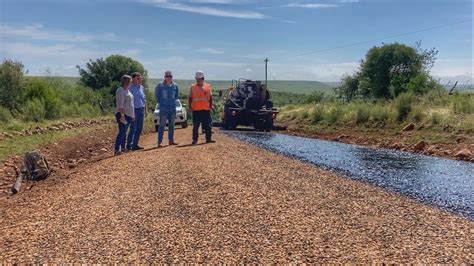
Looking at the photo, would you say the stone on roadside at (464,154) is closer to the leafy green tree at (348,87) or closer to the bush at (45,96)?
the bush at (45,96)

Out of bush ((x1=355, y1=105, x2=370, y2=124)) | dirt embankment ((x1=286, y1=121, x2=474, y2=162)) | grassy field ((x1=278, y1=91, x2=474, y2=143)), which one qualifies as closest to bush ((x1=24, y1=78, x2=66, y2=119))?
dirt embankment ((x1=286, y1=121, x2=474, y2=162))

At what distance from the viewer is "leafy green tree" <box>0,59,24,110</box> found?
82.2ft

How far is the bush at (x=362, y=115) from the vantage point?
24.0 m

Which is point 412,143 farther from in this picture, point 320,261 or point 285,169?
point 320,261

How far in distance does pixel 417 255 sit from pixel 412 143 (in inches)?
524

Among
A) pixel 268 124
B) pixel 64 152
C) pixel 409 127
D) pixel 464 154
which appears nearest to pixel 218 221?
pixel 64 152

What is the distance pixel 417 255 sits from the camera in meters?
4.98

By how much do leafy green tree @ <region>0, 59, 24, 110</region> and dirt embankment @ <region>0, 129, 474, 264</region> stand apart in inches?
691

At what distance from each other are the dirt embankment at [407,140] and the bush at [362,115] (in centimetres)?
83

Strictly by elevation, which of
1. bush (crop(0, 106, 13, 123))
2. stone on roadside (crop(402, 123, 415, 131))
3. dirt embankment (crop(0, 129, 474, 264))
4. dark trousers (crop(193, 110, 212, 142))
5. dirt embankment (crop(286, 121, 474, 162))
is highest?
dark trousers (crop(193, 110, 212, 142))

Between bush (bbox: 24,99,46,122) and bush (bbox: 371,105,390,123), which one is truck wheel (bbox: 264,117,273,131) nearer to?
bush (bbox: 371,105,390,123)

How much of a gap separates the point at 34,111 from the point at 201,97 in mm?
13371

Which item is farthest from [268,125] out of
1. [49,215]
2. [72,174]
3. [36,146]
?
[49,215]

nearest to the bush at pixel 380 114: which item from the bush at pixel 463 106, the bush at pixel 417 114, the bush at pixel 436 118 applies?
the bush at pixel 417 114
